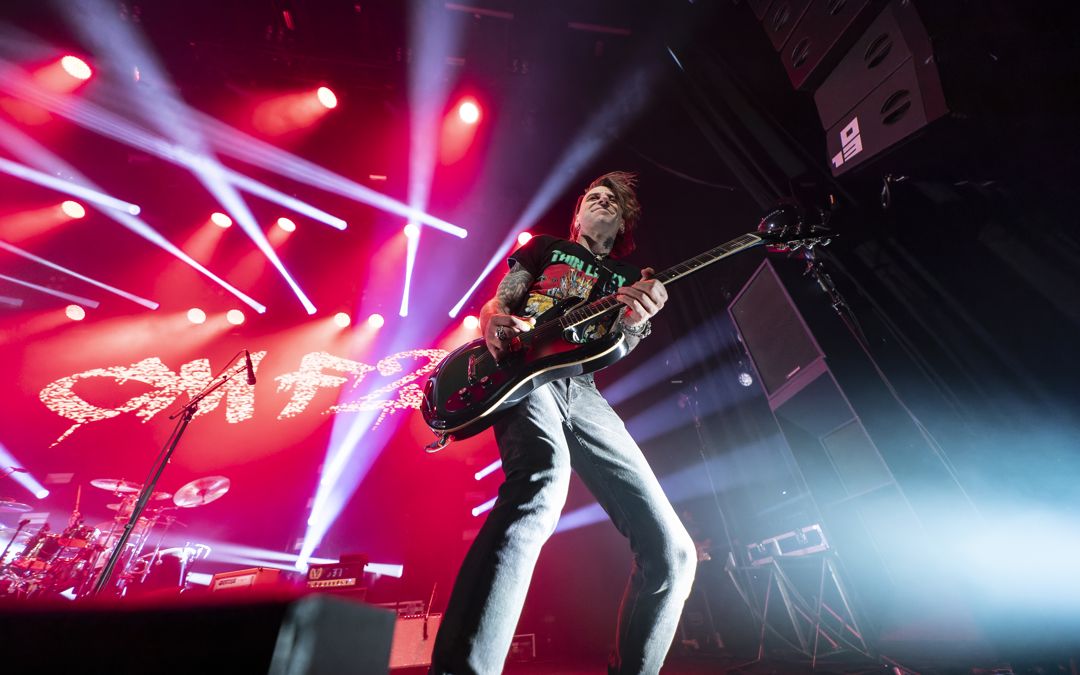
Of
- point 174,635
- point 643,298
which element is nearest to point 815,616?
point 643,298

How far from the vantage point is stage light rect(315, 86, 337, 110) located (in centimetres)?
586

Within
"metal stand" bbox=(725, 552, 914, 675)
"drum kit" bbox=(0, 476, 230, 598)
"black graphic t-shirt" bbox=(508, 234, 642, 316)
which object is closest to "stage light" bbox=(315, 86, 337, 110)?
"black graphic t-shirt" bbox=(508, 234, 642, 316)

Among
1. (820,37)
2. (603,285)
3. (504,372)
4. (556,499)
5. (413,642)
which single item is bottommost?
(413,642)

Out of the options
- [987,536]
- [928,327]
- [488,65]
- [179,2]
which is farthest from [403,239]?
[987,536]

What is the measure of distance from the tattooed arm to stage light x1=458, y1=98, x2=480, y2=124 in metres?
5.05

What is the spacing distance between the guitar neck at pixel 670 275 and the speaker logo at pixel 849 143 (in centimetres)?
88

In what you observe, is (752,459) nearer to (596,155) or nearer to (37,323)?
(596,155)

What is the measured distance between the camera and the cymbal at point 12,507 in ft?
18.0

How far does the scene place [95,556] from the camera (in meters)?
5.37

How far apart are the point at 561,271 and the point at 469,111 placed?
5193 mm

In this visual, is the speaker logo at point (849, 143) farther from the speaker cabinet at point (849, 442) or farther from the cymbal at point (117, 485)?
the cymbal at point (117, 485)

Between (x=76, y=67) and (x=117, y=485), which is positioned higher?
(x=76, y=67)

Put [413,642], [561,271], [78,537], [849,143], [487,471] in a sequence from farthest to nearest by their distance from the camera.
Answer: [487,471]
[78,537]
[413,642]
[849,143]
[561,271]

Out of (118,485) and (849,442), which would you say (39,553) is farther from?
(849,442)
